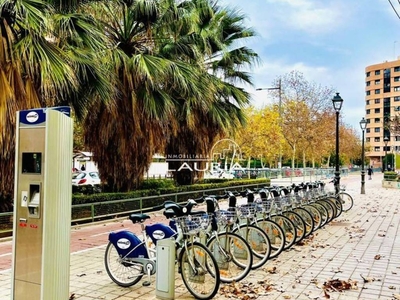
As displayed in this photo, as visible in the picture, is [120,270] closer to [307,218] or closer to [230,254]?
[230,254]

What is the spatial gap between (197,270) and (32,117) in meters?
2.40

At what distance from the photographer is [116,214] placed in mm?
9922

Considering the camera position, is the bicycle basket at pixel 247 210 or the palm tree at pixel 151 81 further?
the palm tree at pixel 151 81

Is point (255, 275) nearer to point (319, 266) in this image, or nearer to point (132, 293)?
point (319, 266)

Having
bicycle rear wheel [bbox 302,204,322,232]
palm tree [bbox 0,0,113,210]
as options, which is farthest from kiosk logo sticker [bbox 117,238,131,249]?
bicycle rear wheel [bbox 302,204,322,232]

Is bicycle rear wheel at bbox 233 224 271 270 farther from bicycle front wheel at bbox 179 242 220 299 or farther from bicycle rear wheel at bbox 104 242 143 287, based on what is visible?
bicycle rear wheel at bbox 104 242 143 287

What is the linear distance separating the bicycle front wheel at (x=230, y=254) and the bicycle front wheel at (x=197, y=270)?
1.53ft

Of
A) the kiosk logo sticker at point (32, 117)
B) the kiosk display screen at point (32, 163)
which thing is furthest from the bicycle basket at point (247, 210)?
the kiosk logo sticker at point (32, 117)

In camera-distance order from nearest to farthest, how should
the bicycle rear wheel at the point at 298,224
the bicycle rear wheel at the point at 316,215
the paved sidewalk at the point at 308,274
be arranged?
the paved sidewalk at the point at 308,274
the bicycle rear wheel at the point at 298,224
the bicycle rear wheel at the point at 316,215

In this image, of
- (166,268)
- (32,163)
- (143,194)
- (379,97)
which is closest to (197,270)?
(166,268)

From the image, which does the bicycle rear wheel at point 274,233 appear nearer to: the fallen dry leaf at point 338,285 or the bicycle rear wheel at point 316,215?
the fallen dry leaf at point 338,285

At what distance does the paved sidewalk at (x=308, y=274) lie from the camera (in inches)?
178

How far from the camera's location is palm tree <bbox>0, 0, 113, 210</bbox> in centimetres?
625

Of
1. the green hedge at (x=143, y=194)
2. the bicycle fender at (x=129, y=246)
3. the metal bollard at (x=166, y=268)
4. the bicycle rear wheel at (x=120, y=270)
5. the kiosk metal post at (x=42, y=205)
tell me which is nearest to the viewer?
the kiosk metal post at (x=42, y=205)
